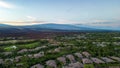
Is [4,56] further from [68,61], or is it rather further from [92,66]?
[92,66]

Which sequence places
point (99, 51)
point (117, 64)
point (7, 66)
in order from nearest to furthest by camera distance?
point (7, 66) < point (117, 64) < point (99, 51)

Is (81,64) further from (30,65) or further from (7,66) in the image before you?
(7,66)

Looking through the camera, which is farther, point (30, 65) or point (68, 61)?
point (68, 61)

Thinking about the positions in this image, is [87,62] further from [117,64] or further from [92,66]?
[117,64]

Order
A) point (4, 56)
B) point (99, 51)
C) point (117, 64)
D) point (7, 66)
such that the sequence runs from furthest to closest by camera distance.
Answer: point (99, 51) < point (4, 56) < point (117, 64) < point (7, 66)

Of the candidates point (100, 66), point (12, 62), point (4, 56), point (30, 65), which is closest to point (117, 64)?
point (100, 66)

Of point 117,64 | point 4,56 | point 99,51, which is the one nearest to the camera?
point 117,64

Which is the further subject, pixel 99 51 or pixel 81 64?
pixel 99 51

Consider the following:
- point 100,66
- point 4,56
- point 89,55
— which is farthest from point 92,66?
point 4,56

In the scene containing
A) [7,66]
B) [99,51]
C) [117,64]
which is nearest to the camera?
[7,66]
